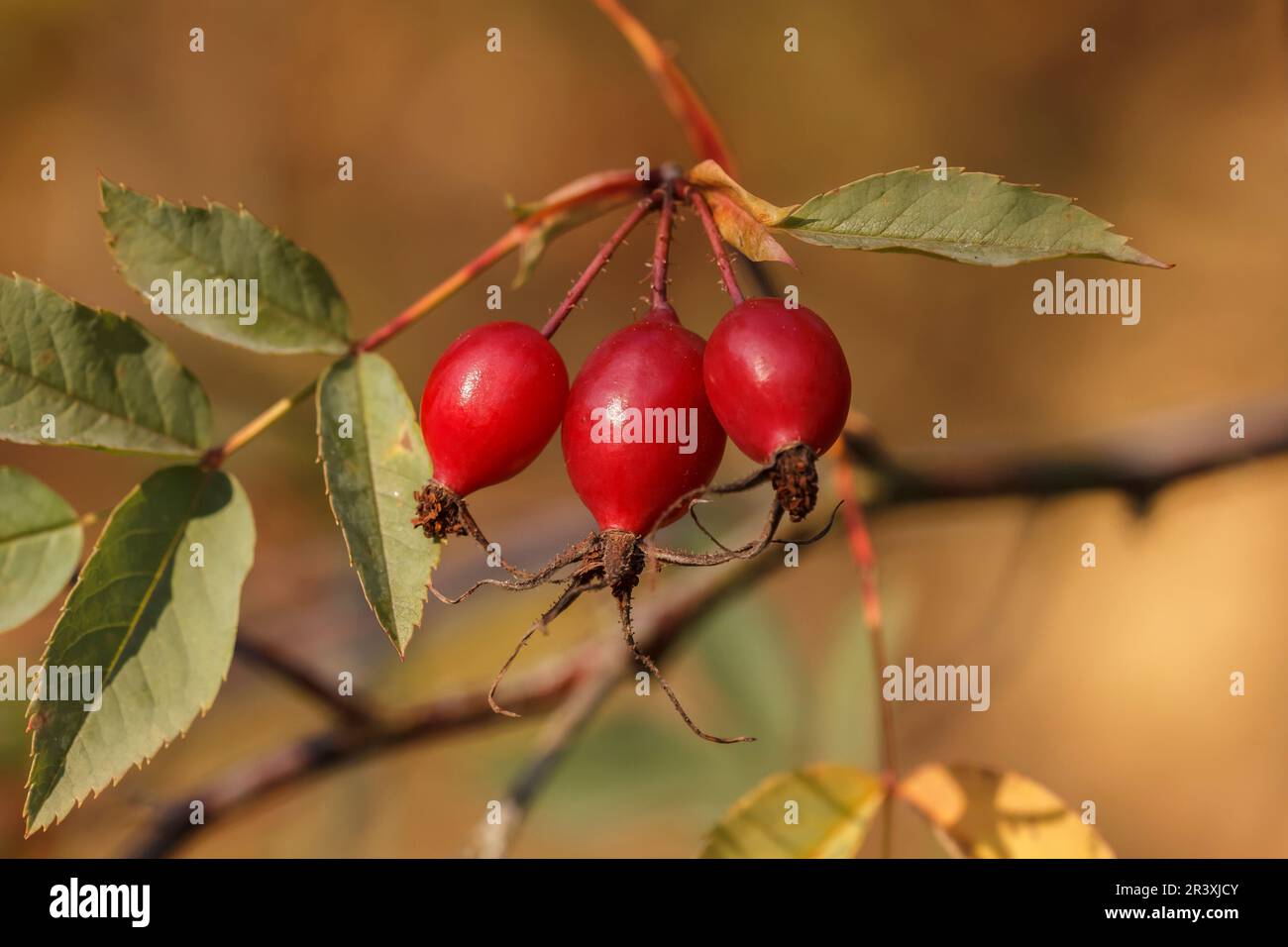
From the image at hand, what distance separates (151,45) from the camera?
571 cm

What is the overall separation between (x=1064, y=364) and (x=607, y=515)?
4.41 metres

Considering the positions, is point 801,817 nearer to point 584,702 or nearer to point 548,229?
point 584,702

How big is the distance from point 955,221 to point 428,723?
1.81 meters

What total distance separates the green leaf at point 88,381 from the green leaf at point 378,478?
0.97 ft

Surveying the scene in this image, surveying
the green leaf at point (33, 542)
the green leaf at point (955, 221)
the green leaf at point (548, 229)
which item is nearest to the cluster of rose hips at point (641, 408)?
the green leaf at point (955, 221)

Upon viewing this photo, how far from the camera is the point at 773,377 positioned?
48.1 inches

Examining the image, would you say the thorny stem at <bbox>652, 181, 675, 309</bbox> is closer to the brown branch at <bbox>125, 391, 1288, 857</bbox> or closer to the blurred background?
the brown branch at <bbox>125, 391, 1288, 857</bbox>

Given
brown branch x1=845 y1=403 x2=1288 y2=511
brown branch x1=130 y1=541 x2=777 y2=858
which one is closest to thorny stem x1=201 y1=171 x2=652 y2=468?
brown branch x1=130 y1=541 x2=777 y2=858

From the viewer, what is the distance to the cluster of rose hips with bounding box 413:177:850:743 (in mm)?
1248

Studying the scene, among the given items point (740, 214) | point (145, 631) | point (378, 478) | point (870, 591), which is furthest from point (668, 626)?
point (740, 214)

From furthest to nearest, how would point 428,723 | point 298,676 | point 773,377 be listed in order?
point 428,723 < point 298,676 < point 773,377

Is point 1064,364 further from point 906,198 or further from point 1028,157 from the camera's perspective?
point 906,198

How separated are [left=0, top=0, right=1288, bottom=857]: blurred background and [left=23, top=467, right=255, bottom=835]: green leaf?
1.65 m
